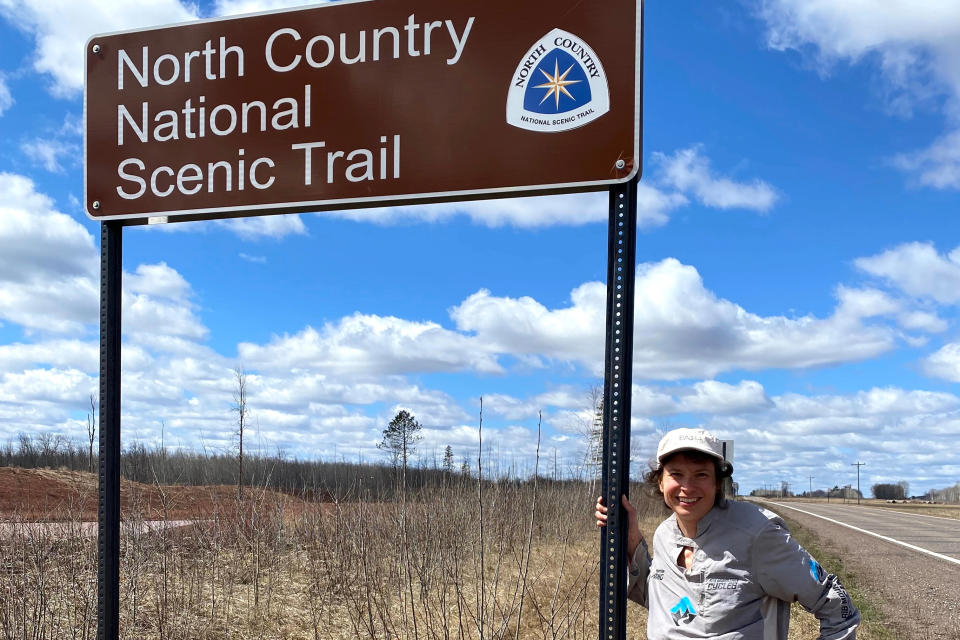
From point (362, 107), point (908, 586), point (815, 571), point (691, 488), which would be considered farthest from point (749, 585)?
point (908, 586)

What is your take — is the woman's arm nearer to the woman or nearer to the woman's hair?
the woman

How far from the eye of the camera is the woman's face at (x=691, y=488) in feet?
8.45

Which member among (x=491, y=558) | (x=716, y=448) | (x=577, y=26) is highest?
(x=577, y=26)

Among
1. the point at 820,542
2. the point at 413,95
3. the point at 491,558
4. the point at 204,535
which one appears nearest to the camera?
the point at 413,95

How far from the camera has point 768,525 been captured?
2.47m

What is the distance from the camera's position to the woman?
8.07ft

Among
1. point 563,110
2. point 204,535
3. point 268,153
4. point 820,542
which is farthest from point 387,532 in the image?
point 820,542

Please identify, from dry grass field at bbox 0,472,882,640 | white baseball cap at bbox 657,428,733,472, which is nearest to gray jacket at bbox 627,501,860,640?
white baseball cap at bbox 657,428,733,472

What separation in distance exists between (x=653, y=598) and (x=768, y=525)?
0.52m

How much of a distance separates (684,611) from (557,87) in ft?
7.25

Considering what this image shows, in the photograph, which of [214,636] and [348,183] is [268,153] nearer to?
[348,183]

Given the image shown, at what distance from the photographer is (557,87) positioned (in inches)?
142

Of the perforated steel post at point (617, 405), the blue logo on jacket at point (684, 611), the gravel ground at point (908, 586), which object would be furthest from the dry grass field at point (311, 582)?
the blue logo on jacket at point (684, 611)

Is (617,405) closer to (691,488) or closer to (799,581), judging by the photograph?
(691,488)
